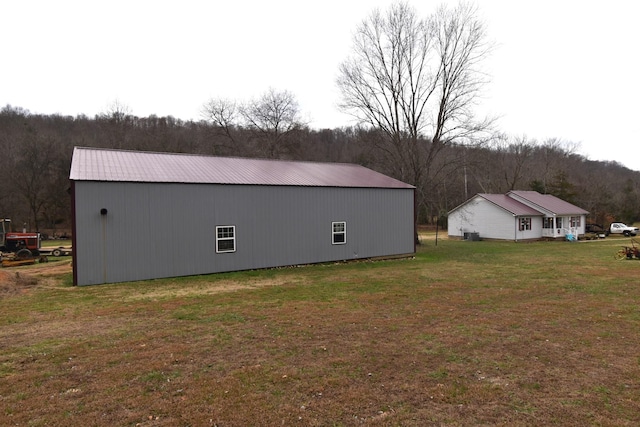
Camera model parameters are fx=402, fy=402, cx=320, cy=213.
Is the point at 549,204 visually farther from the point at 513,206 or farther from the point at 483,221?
the point at 483,221

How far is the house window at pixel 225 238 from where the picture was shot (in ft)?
55.6

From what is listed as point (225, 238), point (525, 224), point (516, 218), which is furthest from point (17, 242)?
point (525, 224)

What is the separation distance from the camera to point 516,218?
3619cm

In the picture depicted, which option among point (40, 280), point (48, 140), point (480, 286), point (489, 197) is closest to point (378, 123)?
point (489, 197)

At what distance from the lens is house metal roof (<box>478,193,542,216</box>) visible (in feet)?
120

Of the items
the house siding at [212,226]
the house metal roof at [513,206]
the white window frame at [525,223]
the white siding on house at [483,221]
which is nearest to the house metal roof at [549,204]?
the house metal roof at [513,206]

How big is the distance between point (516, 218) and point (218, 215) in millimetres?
29197

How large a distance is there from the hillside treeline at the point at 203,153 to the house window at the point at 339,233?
1460 centimetres

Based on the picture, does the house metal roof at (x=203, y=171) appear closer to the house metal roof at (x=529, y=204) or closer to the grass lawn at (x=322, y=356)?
the grass lawn at (x=322, y=356)

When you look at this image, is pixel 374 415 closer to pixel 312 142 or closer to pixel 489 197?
pixel 489 197

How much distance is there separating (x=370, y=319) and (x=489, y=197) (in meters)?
33.6

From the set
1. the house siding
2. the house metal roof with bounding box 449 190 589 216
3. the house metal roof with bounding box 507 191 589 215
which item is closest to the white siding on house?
the house metal roof with bounding box 449 190 589 216

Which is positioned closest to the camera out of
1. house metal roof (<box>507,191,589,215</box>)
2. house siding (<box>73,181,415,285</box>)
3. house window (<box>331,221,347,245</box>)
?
house siding (<box>73,181,415,285</box>)

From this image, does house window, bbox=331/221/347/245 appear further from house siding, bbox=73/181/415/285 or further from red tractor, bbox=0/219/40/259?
red tractor, bbox=0/219/40/259
